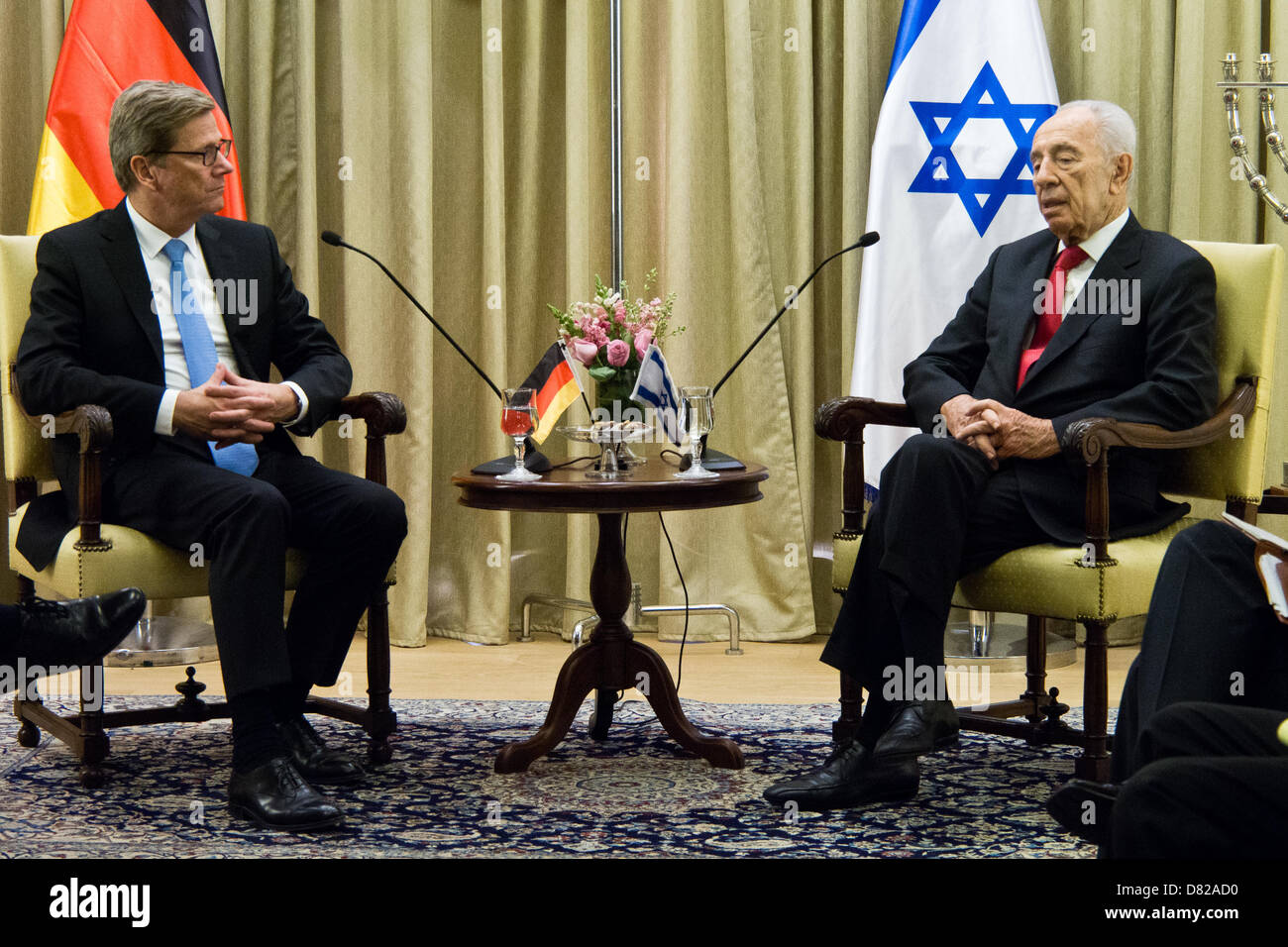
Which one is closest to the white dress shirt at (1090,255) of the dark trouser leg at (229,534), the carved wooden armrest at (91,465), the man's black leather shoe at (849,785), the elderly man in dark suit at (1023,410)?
the elderly man in dark suit at (1023,410)

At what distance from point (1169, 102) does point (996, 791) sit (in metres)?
2.35

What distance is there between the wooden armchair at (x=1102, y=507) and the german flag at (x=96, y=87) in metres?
2.01

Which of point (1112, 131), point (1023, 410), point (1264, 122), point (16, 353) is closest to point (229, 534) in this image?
point (16, 353)

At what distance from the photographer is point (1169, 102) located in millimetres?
4074

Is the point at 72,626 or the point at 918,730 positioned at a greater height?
the point at 72,626

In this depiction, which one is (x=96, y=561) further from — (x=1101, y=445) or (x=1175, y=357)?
(x=1175, y=357)

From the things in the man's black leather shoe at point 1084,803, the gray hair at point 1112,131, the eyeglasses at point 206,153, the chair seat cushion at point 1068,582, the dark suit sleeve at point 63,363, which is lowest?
the man's black leather shoe at point 1084,803

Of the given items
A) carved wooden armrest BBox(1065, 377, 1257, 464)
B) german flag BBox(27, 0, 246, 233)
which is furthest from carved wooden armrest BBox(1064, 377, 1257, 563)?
german flag BBox(27, 0, 246, 233)

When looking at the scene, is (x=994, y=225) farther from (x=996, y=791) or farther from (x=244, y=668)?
(x=244, y=668)

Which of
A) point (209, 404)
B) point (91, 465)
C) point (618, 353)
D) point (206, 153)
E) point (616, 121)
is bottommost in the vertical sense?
point (91, 465)

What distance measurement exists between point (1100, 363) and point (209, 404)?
1.73 meters

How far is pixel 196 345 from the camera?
2.88 m

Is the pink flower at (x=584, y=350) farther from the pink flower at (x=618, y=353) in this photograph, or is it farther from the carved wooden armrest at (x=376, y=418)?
the carved wooden armrest at (x=376, y=418)

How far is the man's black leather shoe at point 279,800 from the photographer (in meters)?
2.37
